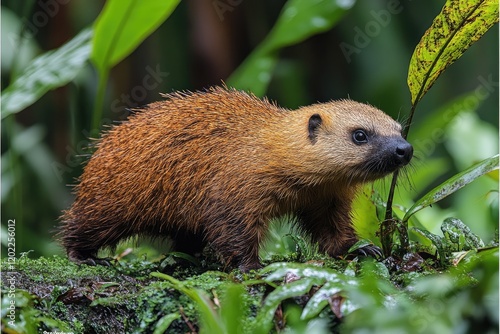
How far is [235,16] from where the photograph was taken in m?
11.0

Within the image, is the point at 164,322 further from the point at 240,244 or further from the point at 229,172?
the point at 229,172

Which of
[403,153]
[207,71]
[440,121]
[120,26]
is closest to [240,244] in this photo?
[403,153]

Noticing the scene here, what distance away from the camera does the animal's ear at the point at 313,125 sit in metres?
5.51

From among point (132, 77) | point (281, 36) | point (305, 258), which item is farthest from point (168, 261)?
point (132, 77)

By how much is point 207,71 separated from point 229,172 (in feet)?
17.0

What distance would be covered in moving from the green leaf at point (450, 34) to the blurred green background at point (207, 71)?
389cm

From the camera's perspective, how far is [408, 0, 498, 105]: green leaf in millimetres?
4898

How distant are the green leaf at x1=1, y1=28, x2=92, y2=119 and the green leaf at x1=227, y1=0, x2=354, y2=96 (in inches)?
65.3

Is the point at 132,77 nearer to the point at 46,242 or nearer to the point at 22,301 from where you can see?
the point at 46,242

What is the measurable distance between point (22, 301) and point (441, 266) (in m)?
2.44

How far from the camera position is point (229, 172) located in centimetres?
554

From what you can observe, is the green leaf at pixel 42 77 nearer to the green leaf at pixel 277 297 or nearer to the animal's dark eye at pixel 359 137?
the animal's dark eye at pixel 359 137

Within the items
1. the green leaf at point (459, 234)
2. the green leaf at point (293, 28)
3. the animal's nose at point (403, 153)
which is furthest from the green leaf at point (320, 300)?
the green leaf at point (293, 28)

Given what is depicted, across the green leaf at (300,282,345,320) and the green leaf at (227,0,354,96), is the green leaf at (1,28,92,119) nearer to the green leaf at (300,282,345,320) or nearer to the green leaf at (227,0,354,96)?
the green leaf at (227,0,354,96)
